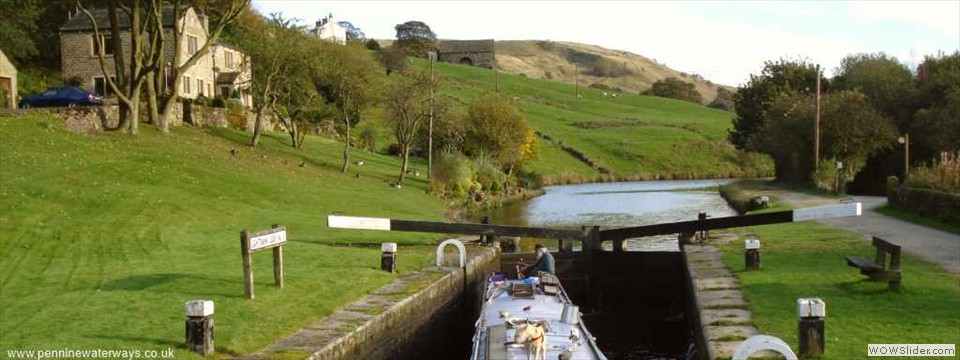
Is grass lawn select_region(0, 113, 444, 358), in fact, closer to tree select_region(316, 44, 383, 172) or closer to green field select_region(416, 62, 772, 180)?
tree select_region(316, 44, 383, 172)

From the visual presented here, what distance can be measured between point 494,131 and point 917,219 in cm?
4069

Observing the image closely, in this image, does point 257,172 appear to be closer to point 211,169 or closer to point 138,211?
point 211,169

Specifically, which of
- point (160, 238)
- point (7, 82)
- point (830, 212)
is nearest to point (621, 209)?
point (830, 212)

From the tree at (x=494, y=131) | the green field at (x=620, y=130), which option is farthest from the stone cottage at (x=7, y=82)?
the green field at (x=620, y=130)

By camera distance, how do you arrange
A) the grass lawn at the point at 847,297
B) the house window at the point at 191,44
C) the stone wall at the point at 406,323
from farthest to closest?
1. the house window at the point at 191,44
2. the stone wall at the point at 406,323
3. the grass lawn at the point at 847,297

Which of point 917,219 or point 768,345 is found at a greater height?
point 768,345

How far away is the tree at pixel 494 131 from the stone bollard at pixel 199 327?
59.0 meters

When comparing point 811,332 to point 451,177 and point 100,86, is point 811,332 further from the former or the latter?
point 100,86

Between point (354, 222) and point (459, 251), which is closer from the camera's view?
point (354, 222)

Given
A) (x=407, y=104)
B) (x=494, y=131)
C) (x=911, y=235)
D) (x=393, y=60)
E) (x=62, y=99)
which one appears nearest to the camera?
(x=911, y=235)

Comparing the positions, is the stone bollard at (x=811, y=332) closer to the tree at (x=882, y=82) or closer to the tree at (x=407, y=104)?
the tree at (x=407, y=104)

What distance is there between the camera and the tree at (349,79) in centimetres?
6150

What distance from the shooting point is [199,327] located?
14.5m

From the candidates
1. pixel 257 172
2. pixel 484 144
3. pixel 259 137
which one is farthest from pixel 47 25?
pixel 257 172
